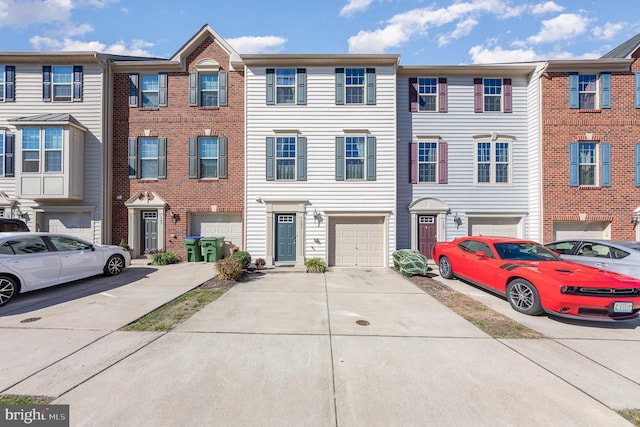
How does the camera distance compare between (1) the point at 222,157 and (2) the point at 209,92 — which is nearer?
(1) the point at 222,157

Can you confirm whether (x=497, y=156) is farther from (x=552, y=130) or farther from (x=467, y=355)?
(x=467, y=355)

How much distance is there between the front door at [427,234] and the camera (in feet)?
35.1

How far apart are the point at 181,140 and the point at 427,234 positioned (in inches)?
446

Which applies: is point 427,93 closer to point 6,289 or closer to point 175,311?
point 175,311

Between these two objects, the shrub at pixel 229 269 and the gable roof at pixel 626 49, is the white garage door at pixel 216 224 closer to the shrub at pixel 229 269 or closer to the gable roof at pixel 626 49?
the shrub at pixel 229 269

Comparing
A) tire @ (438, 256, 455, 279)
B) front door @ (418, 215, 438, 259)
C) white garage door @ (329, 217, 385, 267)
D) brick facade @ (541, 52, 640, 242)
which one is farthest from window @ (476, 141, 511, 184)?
white garage door @ (329, 217, 385, 267)

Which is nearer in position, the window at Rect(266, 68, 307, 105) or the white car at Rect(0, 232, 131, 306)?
the white car at Rect(0, 232, 131, 306)

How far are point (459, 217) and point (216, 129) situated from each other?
1108 centimetres

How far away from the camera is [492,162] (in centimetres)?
1087

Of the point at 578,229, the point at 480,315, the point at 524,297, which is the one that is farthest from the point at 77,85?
the point at 578,229

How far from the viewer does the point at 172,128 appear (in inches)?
431

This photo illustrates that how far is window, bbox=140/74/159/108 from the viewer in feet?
36.5

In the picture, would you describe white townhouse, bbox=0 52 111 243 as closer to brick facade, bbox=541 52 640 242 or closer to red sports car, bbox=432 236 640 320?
red sports car, bbox=432 236 640 320

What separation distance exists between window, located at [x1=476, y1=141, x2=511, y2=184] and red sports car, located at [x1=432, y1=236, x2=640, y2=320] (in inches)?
203
